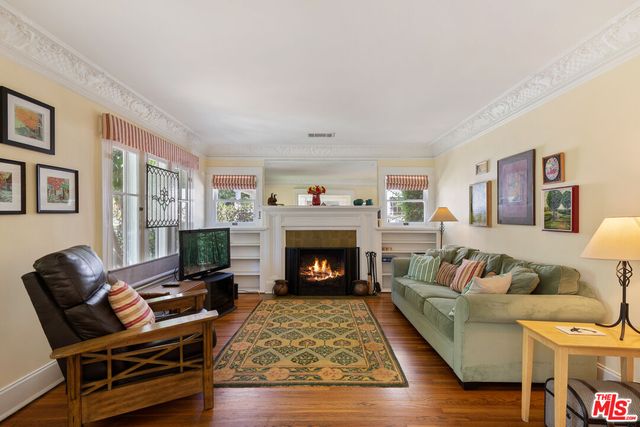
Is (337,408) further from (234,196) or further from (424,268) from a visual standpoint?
(234,196)

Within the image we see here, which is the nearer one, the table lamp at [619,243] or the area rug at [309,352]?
the table lamp at [619,243]

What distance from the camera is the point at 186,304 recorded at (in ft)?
9.29

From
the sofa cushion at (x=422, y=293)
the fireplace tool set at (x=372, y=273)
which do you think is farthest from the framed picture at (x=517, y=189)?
the fireplace tool set at (x=372, y=273)

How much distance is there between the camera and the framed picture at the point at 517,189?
3.14m

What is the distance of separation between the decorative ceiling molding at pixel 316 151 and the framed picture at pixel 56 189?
3.07 m

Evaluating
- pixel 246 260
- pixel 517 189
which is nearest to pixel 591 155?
pixel 517 189

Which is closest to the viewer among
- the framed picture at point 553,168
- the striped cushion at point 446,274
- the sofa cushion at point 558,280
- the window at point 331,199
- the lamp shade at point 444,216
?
the sofa cushion at point 558,280

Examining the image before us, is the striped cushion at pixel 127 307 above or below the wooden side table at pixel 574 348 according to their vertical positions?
above

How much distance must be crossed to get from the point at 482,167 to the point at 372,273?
2.42m

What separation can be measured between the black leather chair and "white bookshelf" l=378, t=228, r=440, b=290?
12.9 feet

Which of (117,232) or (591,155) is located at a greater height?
(591,155)

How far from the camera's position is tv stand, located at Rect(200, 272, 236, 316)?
160 inches

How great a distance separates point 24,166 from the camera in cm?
222

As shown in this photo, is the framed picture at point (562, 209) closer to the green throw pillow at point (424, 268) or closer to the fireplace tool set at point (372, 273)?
the green throw pillow at point (424, 268)
